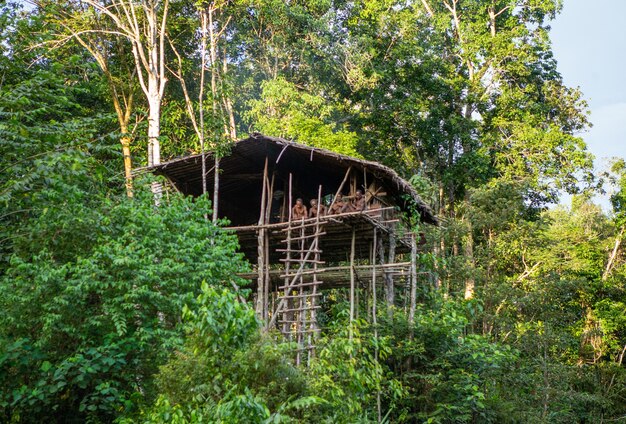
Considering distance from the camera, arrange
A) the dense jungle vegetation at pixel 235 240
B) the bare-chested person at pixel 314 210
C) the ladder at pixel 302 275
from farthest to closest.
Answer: the bare-chested person at pixel 314 210 → the ladder at pixel 302 275 → the dense jungle vegetation at pixel 235 240

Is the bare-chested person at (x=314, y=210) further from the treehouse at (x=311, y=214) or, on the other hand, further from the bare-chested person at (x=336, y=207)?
the bare-chested person at (x=336, y=207)

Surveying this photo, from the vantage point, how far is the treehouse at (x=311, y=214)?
13734 mm

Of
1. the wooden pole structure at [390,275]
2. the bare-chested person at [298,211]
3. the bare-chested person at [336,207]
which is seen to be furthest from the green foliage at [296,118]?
the bare-chested person at [336,207]

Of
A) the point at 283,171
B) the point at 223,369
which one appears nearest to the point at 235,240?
the point at 283,171

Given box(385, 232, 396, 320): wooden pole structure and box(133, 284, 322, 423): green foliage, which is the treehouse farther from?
box(133, 284, 322, 423): green foliage

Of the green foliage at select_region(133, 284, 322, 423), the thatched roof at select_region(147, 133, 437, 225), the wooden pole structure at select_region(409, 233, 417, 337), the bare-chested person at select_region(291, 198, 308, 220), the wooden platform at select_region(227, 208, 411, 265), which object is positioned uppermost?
the thatched roof at select_region(147, 133, 437, 225)

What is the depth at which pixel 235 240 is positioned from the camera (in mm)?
12602

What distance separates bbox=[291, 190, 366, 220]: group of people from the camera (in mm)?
14000

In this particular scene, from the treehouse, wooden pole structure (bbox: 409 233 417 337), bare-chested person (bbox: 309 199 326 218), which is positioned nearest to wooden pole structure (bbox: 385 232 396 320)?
the treehouse

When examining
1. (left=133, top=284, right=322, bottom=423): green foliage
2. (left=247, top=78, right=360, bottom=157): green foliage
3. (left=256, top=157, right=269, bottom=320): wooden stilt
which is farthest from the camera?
(left=247, top=78, right=360, bottom=157): green foliage

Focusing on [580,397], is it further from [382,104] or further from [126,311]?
[126,311]

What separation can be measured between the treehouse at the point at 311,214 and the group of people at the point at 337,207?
20mm

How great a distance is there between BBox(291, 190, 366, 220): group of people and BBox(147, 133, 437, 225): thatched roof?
500mm

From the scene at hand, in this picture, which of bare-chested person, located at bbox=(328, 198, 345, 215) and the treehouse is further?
bare-chested person, located at bbox=(328, 198, 345, 215)
